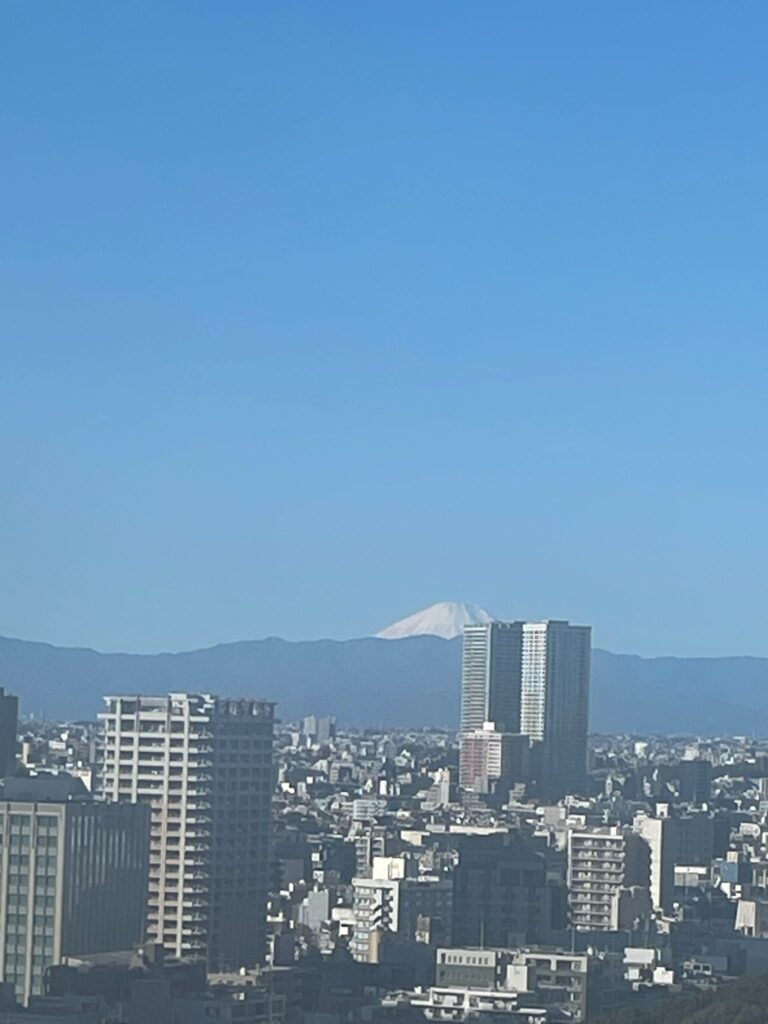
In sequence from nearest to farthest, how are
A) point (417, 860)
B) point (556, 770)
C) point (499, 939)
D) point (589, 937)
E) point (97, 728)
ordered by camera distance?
point (499, 939) < point (589, 937) < point (97, 728) < point (417, 860) < point (556, 770)

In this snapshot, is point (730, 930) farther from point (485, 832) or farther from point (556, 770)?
A: point (556, 770)

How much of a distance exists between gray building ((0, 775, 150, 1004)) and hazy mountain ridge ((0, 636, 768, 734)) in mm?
5133

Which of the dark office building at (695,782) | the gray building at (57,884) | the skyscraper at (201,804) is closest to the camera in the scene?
the gray building at (57,884)

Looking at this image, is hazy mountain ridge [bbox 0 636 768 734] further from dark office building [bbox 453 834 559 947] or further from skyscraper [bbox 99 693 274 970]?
dark office building [bbox 453 834 559 947]

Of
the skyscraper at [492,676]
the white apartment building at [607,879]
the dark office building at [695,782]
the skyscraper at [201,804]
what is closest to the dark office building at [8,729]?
the skyscraper at [201,804]

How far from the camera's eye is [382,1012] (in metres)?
14.4

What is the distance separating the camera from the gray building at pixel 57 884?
51.2ft

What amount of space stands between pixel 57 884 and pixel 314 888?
604 cm

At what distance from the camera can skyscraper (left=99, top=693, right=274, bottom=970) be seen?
1808 centimetres

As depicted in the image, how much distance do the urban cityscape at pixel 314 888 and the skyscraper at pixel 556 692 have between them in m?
4.56

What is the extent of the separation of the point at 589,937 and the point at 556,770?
17196mm

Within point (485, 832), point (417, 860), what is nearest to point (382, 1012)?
point (417, 860)

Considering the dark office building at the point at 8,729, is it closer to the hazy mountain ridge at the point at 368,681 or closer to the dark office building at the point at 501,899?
the hazy mountain ridge at the point at 368,681

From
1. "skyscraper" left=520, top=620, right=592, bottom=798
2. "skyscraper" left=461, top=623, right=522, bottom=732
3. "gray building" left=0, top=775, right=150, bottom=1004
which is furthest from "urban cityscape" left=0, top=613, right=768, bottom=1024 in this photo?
"skyscraper" left=461, top=623, right=522, bottom=732
